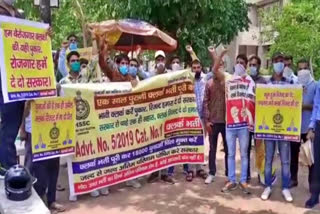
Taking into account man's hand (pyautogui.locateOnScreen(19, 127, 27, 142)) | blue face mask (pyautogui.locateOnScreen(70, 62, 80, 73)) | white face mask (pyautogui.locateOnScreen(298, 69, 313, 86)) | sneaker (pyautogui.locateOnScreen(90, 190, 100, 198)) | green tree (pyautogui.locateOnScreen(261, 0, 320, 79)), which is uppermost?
green tree (pyautogui.locateOnScreen(261, 0, 320, 79))

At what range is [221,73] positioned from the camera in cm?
685

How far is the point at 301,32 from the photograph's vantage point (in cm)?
983

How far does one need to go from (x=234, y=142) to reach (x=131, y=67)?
1803mm

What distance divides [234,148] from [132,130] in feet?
4.69

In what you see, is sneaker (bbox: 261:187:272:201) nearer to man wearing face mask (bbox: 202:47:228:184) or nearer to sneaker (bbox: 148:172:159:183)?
man wearing face mask (bbox: 202:47:228:184)

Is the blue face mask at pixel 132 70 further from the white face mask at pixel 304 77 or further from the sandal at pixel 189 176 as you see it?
the white face mask at pixel 304 77

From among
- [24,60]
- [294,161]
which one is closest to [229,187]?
[294,161]

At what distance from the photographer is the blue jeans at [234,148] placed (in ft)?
22.1

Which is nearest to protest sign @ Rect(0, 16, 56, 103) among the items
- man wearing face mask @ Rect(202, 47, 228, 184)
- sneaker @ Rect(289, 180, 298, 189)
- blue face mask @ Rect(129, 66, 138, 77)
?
blue face mask @ Rect(129, 66, 138, 77)

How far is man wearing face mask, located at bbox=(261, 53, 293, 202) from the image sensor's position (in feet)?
21.4

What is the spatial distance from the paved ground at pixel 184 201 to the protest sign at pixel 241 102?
0.98 metres

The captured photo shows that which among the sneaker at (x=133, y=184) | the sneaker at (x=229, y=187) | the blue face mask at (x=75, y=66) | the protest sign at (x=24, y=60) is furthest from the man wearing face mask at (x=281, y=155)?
the protest sign at (x=24, y=60)

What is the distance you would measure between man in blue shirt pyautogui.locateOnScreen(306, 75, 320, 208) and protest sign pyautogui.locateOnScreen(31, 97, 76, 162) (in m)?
2.92

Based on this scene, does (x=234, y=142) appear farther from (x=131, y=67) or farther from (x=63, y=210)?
(x=63, y=210)
